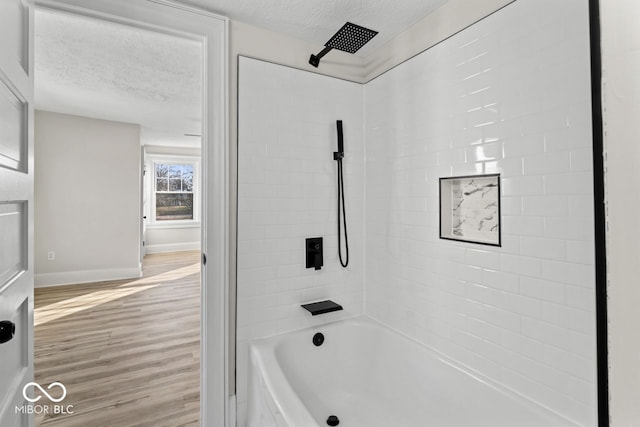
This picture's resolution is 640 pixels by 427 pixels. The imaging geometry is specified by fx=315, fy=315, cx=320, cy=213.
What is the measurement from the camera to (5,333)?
0.75 m

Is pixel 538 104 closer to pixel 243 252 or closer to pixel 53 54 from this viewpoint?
pixel 243 252

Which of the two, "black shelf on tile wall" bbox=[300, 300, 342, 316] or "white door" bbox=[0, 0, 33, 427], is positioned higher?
"white door" bbox=[0, 0, 33, 427]

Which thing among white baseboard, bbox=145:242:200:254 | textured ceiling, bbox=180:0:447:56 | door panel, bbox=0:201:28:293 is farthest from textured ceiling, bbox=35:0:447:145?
white baseboard, bbox=145:242:200:254

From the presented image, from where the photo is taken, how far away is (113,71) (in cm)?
294

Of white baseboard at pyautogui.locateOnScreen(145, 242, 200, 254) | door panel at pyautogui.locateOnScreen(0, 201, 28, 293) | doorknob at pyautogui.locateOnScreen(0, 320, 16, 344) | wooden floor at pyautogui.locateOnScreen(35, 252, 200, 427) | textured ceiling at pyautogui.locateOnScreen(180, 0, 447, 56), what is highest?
textured ceiling at pyautogui.locateOnScreen(180, 0, 447, 56)

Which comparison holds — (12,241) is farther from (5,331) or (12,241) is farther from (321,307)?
(321,307)

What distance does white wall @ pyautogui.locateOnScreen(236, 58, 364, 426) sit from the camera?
1.82 metres

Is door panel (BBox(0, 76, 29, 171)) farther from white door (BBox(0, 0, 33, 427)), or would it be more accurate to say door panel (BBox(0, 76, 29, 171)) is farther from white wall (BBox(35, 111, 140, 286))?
white wall (BBox(35, 111, 140, 286))

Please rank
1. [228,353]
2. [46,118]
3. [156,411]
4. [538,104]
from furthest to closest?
[46,118] < [156,411] < [228,353] < [538,104]

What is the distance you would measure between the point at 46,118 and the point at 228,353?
471 centimetres

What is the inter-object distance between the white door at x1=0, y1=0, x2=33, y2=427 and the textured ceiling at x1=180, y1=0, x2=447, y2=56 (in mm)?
948

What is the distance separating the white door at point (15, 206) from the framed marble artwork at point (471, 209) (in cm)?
167

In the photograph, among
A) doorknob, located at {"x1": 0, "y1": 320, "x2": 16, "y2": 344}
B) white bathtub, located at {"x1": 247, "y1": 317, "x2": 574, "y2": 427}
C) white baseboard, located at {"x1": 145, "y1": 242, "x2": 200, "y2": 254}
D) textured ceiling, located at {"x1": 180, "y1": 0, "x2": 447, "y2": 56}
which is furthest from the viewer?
white baseboard, located at {"x1": 145, "y1": 242, "x2": 200, "y2": 254}

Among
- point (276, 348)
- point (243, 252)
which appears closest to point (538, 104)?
point (243, 252)
